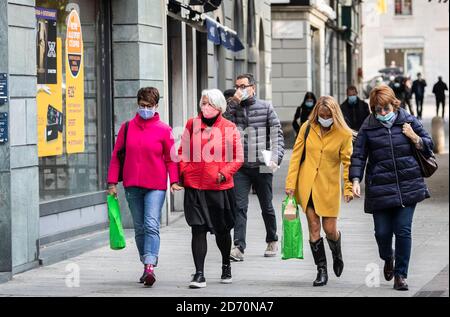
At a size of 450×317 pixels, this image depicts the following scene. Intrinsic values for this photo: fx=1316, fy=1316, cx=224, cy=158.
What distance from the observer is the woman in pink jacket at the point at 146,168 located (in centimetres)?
1149

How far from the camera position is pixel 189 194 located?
1139 centimetres

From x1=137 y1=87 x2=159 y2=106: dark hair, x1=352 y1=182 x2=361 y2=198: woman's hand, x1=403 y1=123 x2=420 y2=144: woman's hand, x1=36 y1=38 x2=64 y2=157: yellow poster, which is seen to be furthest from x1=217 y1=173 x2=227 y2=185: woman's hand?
x1=36 y1=38 x2=64 y2=157: yellow poster

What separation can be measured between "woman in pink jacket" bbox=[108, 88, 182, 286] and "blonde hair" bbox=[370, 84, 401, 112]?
5.92ft

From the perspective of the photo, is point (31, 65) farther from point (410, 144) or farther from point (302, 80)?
point (302, 80)

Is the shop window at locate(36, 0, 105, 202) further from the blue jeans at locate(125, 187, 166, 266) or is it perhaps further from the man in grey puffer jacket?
the blue jeans at locate(125, 187, 166, 266)

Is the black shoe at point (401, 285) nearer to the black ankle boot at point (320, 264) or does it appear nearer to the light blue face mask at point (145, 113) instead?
the black ankle boot at point (320, 264)

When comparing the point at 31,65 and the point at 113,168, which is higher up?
the point at 31,65

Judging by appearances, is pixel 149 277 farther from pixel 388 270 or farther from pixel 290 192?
pixel 388 270

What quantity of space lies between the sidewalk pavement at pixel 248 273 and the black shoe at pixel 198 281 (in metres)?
0.10

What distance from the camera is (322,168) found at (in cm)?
1152

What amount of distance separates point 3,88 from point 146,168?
156 cm

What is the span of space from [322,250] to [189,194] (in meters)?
1.28

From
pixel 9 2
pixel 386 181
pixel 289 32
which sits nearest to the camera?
pixel 386 181

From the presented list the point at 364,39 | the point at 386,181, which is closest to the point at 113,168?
the point at 386,181
